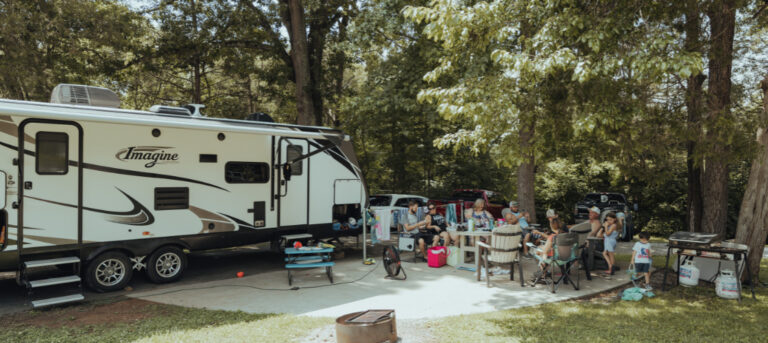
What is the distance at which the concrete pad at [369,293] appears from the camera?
623cm

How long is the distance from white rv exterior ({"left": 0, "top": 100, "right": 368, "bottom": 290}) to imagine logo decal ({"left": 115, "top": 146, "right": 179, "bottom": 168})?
0.05ft

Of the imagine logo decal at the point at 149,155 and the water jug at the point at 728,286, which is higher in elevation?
the imagine logo decal at the point at 149,155

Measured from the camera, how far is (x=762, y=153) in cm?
709

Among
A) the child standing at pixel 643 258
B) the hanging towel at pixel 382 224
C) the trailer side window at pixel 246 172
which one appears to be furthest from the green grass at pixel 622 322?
the trailer side window at pixel 246 172

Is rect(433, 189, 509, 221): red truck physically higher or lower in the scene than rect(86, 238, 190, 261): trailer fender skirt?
higher

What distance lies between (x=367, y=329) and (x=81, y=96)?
6.05 m

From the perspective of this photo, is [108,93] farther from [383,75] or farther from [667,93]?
[667,93]

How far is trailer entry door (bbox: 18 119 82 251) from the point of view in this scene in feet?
20.2

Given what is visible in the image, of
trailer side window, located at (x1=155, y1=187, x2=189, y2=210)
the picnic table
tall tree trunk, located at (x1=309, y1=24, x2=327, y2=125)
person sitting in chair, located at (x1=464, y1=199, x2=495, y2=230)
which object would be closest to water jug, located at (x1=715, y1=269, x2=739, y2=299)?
person sitting in chair, located at (x1=464, y1=199, x2=495, y2=230)

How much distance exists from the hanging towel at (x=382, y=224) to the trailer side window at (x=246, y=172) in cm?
244

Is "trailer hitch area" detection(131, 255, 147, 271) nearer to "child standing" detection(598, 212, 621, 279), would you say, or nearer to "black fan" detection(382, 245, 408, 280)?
"black fan" detection(382, 245, 408, 280)

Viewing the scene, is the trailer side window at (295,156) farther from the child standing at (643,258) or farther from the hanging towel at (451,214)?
the child standing at (643,258)

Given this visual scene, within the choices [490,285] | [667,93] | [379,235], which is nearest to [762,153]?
[667,93]

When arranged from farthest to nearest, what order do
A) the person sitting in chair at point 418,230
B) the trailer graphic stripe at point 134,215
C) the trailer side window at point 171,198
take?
the person sitting in chair at point 418,230, the trailer side window at point 171,198, the trailer graphic stripe at point 134,215
